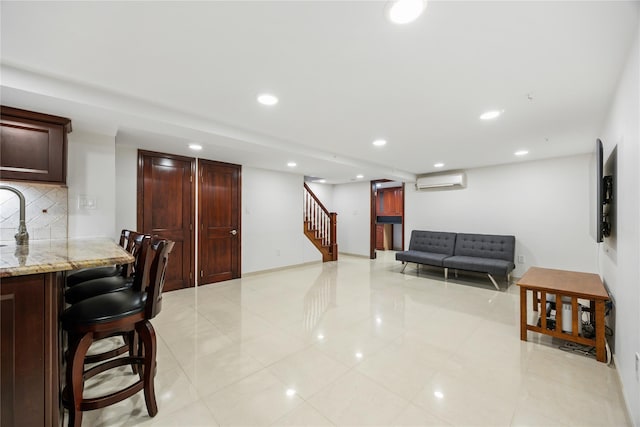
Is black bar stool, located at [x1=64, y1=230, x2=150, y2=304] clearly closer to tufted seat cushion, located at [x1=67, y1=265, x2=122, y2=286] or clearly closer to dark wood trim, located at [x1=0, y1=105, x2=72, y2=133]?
tufted seat cushion, located at [x1=67, y1=265, x2=122, y2=286]

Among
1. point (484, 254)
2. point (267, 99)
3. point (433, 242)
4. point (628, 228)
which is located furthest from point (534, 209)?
point (267, 99)

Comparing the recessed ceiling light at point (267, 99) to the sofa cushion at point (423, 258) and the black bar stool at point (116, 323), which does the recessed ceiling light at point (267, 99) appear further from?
the sofa cushion at point (423, 258)

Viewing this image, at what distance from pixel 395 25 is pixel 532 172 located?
4780 millimetres

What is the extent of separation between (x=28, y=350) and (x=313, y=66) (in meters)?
2.21

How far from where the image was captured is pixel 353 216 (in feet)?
25.2

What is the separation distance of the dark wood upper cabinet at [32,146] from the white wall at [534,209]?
626 cm

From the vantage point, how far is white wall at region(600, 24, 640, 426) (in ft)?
4.77

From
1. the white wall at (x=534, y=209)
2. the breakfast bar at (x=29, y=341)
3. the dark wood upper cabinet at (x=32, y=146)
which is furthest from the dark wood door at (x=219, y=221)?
the white wall at (x=534, y=209)

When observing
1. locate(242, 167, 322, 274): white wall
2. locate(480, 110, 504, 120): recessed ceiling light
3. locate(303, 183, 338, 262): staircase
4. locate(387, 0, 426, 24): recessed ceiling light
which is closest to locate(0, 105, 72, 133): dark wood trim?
locate(242, 167, 322, 274): white wall

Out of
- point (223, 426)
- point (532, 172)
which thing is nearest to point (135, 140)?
point (223, 426)

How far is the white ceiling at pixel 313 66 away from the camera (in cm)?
136

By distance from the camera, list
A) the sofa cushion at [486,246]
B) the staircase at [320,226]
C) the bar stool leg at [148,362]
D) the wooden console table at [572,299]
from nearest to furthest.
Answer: the bar stool leg at [148,362] → the wooden console table at [572,299] → the sofa cushion at [486,246] → the staircase at [320,226]

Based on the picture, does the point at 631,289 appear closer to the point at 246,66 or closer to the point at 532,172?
the point at 246,66

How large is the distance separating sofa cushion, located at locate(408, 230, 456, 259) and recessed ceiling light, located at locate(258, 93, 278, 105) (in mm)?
4613
